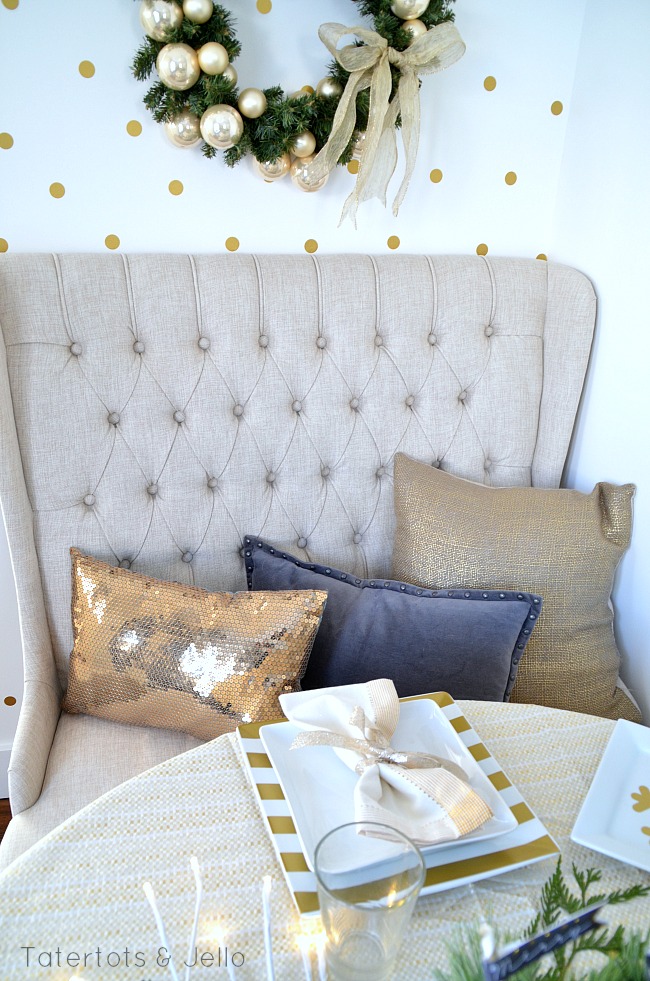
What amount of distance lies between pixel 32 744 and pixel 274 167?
1.01m

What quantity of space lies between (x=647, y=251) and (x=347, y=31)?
618 mm

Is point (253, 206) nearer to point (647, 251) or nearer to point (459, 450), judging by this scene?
point (459, 450)

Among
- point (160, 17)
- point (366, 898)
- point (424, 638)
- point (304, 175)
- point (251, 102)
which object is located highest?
point (160, 17)

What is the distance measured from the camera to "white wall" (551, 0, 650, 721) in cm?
132

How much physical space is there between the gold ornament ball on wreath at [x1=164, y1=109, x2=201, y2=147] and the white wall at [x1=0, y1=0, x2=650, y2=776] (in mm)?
47

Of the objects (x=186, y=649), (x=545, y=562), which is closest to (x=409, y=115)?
(x=545, y=562)

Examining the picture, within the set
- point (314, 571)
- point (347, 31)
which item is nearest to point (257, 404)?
point (314, 571)

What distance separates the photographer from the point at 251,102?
4.13 feet

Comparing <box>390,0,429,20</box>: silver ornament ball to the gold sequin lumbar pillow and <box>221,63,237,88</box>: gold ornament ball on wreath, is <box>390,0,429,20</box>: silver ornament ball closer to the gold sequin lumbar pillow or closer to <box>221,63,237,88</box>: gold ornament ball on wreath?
<box>221,63,237,88</box>: gold ornament ball on wreath

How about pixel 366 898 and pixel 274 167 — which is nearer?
pixel 366 898

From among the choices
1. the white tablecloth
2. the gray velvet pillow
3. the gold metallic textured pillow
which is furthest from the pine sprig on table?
the gold metallic textured pillow

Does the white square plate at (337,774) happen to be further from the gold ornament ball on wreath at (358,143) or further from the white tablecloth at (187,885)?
the gold ornament ball on wreath at (358,143)

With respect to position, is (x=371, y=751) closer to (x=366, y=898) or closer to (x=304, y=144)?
(x=366, y=898)

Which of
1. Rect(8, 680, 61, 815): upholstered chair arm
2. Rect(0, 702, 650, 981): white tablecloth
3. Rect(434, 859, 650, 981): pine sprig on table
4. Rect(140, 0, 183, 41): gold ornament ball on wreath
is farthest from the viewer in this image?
Rect(140, 0, 183, 41): gold ornament ball on wreath
